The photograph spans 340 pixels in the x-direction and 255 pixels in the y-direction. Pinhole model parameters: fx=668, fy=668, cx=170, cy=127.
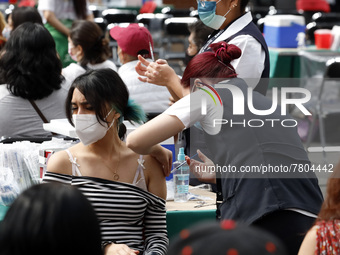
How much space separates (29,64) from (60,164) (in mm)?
1540

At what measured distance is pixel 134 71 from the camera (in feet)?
A: 15.7

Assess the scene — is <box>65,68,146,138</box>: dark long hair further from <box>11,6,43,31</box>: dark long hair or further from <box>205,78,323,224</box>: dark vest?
<box>11,6,43,31</box>: dark long hair

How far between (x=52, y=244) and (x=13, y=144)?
2.29m

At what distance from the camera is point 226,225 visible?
3.74ft

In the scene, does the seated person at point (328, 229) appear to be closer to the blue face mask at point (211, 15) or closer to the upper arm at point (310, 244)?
the upper arm at point (310, 244)

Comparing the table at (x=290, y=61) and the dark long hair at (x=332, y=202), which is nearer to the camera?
the dark long hair at (x=332, y=202)

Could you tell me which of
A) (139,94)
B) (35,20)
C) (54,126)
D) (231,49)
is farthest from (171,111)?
(35,20)

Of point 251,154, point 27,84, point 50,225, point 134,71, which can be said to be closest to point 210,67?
point 251,154

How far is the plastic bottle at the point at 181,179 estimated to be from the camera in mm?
3389

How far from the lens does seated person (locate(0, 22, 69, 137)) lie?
4.21 meters

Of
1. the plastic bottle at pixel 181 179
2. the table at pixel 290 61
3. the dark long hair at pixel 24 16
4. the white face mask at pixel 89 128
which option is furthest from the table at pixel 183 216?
the table at pixel 290 61

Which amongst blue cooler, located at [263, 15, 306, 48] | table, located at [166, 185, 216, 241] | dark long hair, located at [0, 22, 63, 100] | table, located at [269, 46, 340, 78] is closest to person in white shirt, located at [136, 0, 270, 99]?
table, located at [166, 185, 216, 241]

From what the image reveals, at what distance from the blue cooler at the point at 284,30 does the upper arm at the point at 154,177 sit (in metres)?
5.86

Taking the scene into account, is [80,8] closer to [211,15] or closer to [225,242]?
[211,15]
